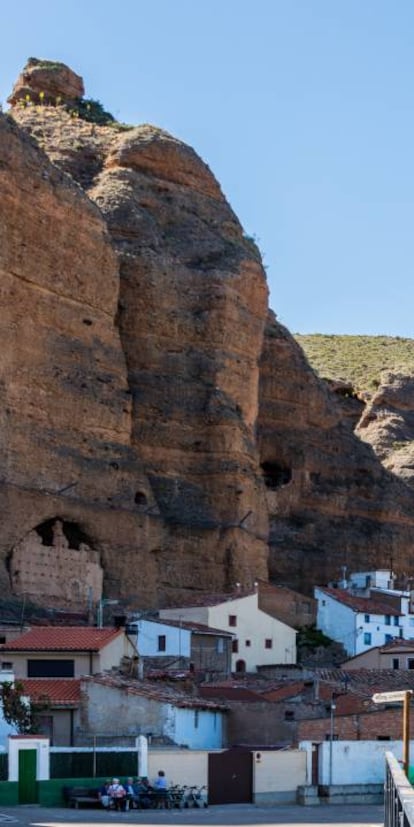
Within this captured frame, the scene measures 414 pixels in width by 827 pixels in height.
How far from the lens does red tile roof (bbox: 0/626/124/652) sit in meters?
59.2

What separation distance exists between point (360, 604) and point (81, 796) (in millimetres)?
35467

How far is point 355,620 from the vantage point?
81938mm

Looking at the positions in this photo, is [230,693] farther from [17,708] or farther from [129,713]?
[17,708]

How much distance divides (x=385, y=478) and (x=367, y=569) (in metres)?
6.56

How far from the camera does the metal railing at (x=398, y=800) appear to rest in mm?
24672

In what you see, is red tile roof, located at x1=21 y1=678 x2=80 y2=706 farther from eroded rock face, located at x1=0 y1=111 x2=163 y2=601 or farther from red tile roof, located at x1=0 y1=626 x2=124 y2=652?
eroded rock face, located at x1=0 y1=111 x2=163 y2=601

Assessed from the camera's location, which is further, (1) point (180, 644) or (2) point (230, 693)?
(1) point (180, 644)

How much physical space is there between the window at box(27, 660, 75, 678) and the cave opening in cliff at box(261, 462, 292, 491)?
124ft

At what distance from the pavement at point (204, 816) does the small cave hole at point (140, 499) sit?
101 feet

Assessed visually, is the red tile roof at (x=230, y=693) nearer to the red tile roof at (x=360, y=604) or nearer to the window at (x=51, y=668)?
the window at (x=51, y=668)

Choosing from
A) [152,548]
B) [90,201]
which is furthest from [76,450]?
[90,201]

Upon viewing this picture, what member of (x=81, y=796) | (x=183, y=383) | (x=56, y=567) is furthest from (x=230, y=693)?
(x=183, y=383)

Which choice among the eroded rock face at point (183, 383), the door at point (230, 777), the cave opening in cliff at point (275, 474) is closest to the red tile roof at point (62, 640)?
the door at point (230, 777)

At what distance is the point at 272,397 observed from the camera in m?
97.7
